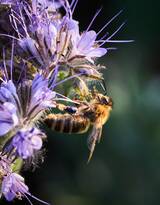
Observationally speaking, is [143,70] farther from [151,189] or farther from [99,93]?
[99,93]

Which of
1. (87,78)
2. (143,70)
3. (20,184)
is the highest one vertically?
(143,70)

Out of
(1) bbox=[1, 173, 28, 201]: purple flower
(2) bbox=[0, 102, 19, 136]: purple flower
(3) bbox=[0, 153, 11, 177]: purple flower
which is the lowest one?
(1) bbox=[1, 173, 28, 201]: purple flower

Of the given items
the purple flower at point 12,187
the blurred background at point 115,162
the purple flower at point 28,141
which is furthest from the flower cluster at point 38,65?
the blurred background at point 115,162

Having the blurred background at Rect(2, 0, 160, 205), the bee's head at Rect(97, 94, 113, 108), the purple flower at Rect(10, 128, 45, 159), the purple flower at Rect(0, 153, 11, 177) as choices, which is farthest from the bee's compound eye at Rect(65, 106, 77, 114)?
the blurred background at Rect(2, 0, 160, 205)

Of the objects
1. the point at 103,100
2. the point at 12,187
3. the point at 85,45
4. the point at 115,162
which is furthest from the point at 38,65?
the point at 115,162

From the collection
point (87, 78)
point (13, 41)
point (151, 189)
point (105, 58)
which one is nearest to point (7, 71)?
point (13, 41)

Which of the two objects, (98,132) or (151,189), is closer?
(98,132)

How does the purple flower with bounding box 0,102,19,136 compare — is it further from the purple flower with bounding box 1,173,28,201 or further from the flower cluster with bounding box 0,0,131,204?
the purple flower with bounding box 1,173,28,201
